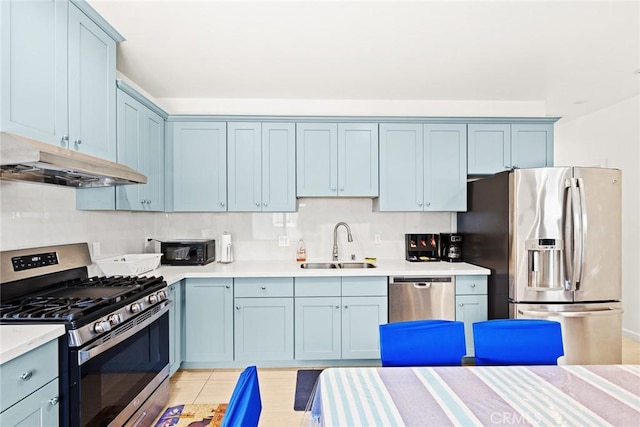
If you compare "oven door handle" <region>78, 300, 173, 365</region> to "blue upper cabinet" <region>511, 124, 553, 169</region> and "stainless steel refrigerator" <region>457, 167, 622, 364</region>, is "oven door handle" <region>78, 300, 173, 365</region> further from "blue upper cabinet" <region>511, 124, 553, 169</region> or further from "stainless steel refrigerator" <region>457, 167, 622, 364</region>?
"blue upper cabinet" <region>511, 124, 553, 169</region>

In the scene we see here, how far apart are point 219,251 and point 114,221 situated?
103cm

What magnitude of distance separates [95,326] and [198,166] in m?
2.06

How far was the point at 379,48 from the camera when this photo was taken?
8.46ft

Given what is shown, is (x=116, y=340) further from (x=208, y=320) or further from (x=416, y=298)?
(x=416, y=298)

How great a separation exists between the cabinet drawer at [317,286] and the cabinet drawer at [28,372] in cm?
189

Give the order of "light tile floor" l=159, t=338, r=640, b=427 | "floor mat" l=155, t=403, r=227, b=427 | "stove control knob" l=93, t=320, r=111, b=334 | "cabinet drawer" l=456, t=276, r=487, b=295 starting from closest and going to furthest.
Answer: "stove control knob" l=93, t=320, r=111, b=334
"floor mat" l=155, t=403, r=227, b=427
"light tile floor" l=159, t=338, r=640, b=427
"cabinet drawer" l=456, t=276, r=487, b=295

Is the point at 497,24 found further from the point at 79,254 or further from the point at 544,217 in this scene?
the point at 79,254

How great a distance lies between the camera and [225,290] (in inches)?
123

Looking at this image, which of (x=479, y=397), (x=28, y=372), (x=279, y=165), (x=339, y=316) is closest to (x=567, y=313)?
(x=339, y=316)

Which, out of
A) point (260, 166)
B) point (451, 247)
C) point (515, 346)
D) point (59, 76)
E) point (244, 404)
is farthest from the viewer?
point (451, 247)

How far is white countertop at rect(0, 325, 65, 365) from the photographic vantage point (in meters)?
1.25

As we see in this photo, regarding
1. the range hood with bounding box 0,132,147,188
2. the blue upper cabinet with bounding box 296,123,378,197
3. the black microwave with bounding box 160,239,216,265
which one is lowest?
the black microwave with bounding box 160,239,216,265

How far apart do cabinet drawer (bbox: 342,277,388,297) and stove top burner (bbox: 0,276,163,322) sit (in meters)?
1.50

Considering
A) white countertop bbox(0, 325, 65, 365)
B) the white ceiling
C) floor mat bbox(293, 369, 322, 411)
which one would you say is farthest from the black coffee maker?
white countertop bbox(0, 325, 65, 365)
